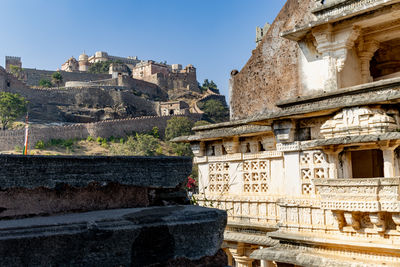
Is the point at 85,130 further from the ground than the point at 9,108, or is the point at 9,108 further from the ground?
the point at 9,108

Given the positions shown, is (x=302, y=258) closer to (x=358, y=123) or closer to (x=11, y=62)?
(x=358, y=123)

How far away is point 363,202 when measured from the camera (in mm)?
5785

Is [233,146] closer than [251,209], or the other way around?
[251,209]

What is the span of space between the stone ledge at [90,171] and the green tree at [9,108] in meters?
48.6

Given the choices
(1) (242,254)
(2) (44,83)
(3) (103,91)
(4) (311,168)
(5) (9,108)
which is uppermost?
(2) (44,83)

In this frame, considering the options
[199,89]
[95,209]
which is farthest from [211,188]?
[199,89]

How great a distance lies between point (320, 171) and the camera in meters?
6.81

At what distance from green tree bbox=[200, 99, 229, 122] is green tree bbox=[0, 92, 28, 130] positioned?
2590cm

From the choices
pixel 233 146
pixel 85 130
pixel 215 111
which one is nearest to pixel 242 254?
pixel 233 146

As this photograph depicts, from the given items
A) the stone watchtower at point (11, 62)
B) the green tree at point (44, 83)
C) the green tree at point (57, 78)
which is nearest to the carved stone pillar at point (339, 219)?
the green tree at point (57, 78)

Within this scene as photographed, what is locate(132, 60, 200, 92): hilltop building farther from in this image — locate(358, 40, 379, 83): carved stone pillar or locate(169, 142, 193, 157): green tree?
locate(358, 40, 379, 83): carved stone pillar

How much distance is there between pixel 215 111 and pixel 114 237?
57214mm

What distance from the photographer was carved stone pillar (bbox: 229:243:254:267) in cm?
882

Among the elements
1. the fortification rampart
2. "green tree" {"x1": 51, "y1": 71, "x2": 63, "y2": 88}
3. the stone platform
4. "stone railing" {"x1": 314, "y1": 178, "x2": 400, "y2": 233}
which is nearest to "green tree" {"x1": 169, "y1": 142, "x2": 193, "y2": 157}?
the fortification rampart
